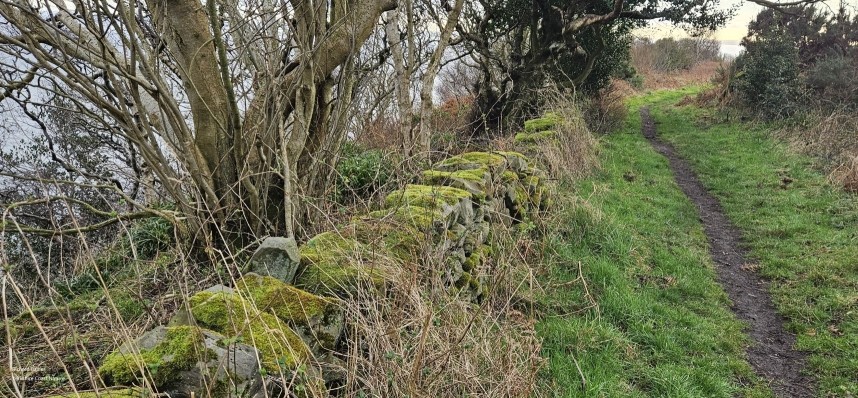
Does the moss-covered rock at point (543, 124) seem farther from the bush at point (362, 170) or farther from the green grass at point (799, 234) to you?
the bush at point (362, 170)

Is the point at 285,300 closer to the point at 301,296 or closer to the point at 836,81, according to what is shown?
the point at 301,296

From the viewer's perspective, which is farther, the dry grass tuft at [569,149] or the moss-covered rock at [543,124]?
the moss-covered rock at [543,124]

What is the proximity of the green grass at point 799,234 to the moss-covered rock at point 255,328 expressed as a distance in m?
4.35

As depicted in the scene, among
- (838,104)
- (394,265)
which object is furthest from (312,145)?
(838,104)

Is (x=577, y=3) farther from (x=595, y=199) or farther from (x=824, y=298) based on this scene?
(x=824, y=298)

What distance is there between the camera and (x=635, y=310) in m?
4.82

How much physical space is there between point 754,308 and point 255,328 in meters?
5.50

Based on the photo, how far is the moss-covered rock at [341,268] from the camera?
286cm

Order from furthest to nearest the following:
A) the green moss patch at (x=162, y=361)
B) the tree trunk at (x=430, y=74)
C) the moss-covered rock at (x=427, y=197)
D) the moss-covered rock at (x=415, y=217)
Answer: the tree trunk at (x=430, y=74) < the moss-covered rock at (x=427, y=197) < the moss-covered rock at (x=415, y=217) < the green moss patch at (x=162, y=361)

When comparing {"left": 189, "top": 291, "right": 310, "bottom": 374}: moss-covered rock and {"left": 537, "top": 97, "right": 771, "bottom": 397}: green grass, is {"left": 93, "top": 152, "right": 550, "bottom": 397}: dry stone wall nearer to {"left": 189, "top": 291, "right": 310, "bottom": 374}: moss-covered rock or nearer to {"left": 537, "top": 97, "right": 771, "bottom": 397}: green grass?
{"left": 189, "top": 291, "right": 310, "bottom": 374}: moss-covered rock

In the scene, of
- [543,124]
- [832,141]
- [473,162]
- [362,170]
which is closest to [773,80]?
[832,141]

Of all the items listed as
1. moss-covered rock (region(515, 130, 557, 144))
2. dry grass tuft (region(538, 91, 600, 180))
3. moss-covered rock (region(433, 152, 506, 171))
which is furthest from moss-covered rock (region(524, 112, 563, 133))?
moss-covered rock (region(433, 152, 506, 171))

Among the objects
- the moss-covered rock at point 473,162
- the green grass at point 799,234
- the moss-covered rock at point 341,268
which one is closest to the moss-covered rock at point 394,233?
the moss-covered rock at point 341,268

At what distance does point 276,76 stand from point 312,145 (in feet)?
2.26
